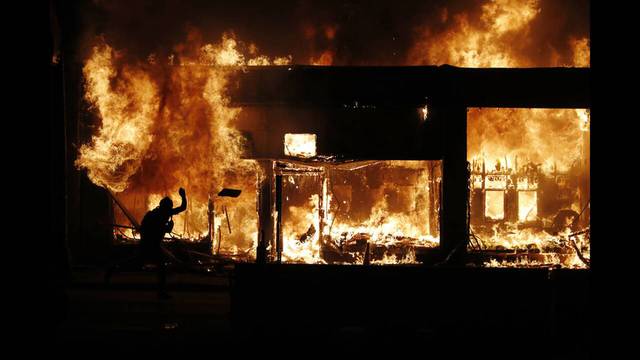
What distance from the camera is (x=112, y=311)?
9.84m

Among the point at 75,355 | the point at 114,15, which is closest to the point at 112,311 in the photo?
the point at 75,355

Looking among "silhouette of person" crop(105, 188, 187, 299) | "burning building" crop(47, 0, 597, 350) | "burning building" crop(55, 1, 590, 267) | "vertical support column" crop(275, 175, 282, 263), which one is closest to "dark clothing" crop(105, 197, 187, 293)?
"silhouette of person" crop(105, 188, 187, 299)

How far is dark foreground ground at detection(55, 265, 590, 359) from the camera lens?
304 inches

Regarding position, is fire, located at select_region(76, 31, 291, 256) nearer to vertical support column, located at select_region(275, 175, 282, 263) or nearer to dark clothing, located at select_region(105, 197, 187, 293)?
vertical support column, located at select_region(275, 175, 282, 263)

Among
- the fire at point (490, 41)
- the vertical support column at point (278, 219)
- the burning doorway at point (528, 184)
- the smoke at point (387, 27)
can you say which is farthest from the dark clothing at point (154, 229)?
the fire at point (490, 41)

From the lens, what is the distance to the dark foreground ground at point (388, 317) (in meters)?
7.72

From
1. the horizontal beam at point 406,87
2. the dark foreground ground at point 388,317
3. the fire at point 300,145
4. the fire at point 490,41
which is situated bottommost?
the dark foreground ground at point 388,317

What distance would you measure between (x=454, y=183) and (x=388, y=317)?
26.4ft

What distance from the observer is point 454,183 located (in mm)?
15234

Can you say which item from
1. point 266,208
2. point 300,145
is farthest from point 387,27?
point 266,208

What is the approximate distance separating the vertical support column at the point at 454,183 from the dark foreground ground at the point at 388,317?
7.00 m

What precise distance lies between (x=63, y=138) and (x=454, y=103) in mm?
9996

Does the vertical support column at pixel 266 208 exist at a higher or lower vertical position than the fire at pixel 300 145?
lower

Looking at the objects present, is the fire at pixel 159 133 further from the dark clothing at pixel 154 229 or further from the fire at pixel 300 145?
the dark clothing at pixel 154 229
